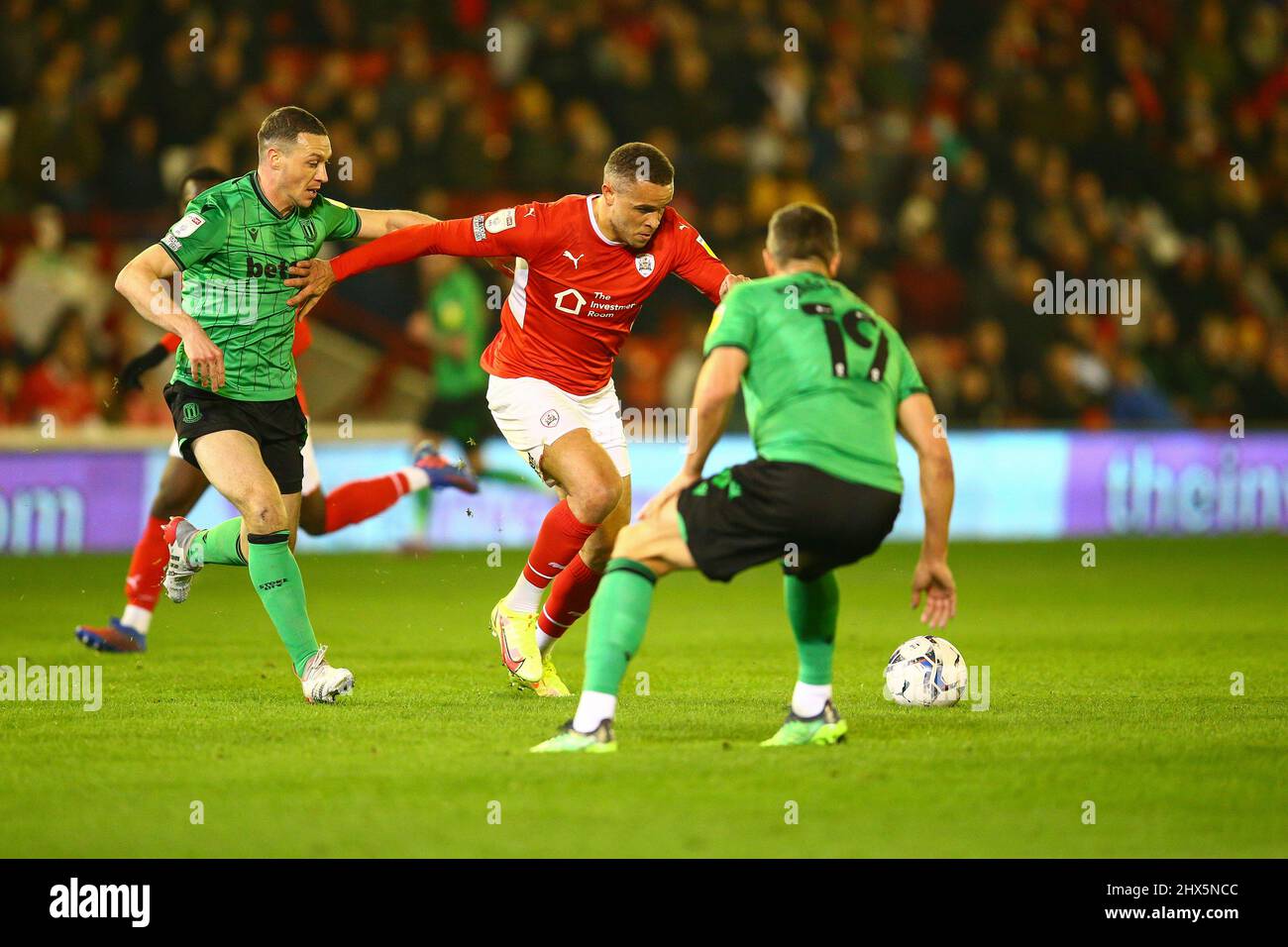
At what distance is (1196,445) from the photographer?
1606 cm

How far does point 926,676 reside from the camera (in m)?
7.21

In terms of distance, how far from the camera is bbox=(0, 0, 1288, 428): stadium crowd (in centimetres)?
1542

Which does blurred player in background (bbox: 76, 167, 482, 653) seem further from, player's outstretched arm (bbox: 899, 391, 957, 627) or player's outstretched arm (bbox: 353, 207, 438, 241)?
player's outstretched arm (bbox: 899, 391, 957, 627)

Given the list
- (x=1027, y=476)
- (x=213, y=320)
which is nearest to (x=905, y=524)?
(x=1027, y=476)

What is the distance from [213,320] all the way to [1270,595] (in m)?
7.39

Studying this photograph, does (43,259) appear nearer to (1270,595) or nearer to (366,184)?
(366,184)

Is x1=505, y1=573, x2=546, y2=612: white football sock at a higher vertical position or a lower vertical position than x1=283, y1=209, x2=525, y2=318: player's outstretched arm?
lower

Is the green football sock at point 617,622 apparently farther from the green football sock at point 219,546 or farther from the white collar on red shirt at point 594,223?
the green football sock at point 219,546

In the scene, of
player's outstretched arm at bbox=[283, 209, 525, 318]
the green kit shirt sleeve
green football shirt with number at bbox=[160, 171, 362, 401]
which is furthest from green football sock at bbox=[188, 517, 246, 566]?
the green kit shirt sleeve

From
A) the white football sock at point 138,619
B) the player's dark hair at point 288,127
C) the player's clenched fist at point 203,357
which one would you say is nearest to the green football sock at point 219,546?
the player's clenched fist at point 203,357

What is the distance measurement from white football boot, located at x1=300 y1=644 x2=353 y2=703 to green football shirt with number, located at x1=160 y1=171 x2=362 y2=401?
110 centimetres

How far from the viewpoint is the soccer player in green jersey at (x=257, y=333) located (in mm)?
7133

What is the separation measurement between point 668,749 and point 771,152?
40.8ft

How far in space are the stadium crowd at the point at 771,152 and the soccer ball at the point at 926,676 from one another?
344 inches
